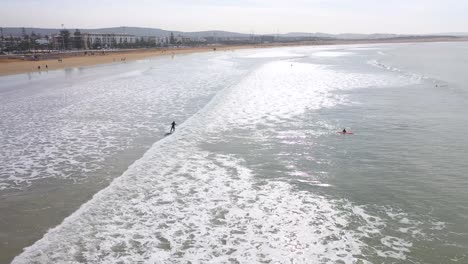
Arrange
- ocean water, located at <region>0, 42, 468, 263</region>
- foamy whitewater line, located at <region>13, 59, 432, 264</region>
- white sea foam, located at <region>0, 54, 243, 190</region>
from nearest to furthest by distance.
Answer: foamy whitewater line, located at <region>13, 59, 432, 264</region> → ocean water, located at <region>0, 42, 468, 263</region> → white sea foam, located at <region>0, 54, 243, 190</region>

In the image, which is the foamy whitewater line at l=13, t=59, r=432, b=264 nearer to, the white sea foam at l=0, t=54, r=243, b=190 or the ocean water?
the ocean water

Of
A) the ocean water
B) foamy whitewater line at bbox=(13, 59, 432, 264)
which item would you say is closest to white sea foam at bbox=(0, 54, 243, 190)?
the ocean water

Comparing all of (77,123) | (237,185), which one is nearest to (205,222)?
(237,185)

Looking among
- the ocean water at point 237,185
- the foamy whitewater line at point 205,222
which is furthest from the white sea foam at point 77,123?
the foamy whitewater line at point 205,222

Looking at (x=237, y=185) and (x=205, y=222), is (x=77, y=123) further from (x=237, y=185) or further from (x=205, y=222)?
(x=205, y=222)

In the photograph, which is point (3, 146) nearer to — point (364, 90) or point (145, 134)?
point (145, 134)

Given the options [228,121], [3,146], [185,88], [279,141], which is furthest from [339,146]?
[185,88]

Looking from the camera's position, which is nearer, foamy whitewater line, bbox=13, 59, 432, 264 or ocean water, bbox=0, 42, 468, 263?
foamy whitewater line, bbox=13, 59, 432, 264
